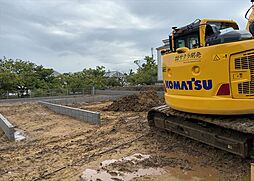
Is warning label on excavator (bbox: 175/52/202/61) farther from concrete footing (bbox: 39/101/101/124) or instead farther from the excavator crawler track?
concrete footing (bbox: 39/101/101/124)

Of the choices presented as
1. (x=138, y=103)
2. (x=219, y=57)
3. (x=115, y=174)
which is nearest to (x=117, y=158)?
(x=115, y=174)

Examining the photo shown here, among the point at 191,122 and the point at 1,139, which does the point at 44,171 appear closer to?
the point at 191,122

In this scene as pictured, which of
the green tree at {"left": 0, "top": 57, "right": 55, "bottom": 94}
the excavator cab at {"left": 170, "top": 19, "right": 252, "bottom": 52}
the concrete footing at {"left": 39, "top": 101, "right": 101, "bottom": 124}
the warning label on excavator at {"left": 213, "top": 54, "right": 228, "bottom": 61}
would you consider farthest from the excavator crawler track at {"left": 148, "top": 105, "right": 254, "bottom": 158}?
the green tree at {"left": 0, "top": 57, "right": 55, "bottom": 94}

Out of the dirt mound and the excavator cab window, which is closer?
the excavator cab window

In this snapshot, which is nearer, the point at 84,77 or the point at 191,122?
the point at 191,122

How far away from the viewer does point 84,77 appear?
30.7 m

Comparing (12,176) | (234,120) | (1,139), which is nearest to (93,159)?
(12,176)

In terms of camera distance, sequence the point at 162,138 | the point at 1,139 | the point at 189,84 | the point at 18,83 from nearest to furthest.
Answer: the point at 189,84, the point at 162,138, the point at 1,139, the point at 18,83

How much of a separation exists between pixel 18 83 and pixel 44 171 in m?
20.2

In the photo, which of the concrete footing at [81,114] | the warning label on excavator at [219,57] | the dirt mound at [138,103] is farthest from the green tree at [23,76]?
the warning label on excavator at [219,57]

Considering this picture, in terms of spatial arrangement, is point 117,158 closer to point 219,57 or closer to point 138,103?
point 219,57

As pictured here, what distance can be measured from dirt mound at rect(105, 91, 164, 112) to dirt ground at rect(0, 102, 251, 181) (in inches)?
188

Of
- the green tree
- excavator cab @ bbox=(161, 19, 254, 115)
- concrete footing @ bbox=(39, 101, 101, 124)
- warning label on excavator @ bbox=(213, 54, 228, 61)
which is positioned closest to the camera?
excavator cab @ bbox=(161, 19, 254, 115)

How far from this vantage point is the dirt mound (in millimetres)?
12516
